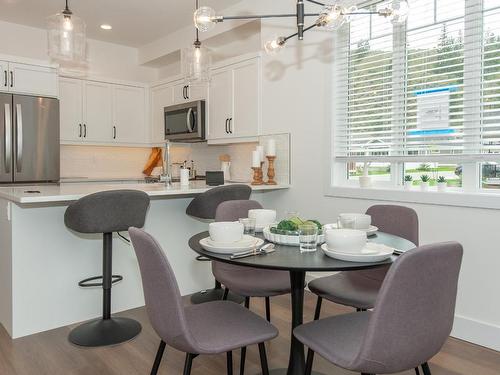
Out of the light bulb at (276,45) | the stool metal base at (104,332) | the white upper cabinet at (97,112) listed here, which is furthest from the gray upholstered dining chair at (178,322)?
the white upper cabinet at (97,112)

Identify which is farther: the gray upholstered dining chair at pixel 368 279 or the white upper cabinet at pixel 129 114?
A: the white upper cabinet at pixel 129 114

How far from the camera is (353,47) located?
3.33 m

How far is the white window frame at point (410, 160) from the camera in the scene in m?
2.60

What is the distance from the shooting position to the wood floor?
221 cm

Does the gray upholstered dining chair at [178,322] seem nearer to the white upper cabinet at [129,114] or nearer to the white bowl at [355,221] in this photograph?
the white bowl at [355,221]

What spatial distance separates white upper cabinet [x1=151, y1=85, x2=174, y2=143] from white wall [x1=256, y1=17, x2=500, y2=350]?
185 cm

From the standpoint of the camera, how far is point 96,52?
557cm

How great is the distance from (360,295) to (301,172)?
1.84 metres

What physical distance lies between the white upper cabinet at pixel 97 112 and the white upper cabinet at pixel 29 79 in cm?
65

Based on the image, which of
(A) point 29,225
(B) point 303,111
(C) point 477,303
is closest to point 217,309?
(A) point 29,225

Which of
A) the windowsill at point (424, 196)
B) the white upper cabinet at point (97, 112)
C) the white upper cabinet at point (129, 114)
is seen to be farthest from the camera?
the white upper cabinet at point (129, 114)

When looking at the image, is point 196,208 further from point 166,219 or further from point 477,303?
point 477,303

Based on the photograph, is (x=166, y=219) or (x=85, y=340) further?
(x=166, y=219)

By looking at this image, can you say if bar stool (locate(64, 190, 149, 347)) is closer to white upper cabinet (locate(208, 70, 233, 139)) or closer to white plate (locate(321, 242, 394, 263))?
white plate (locate(321, 242, 394, 263))
